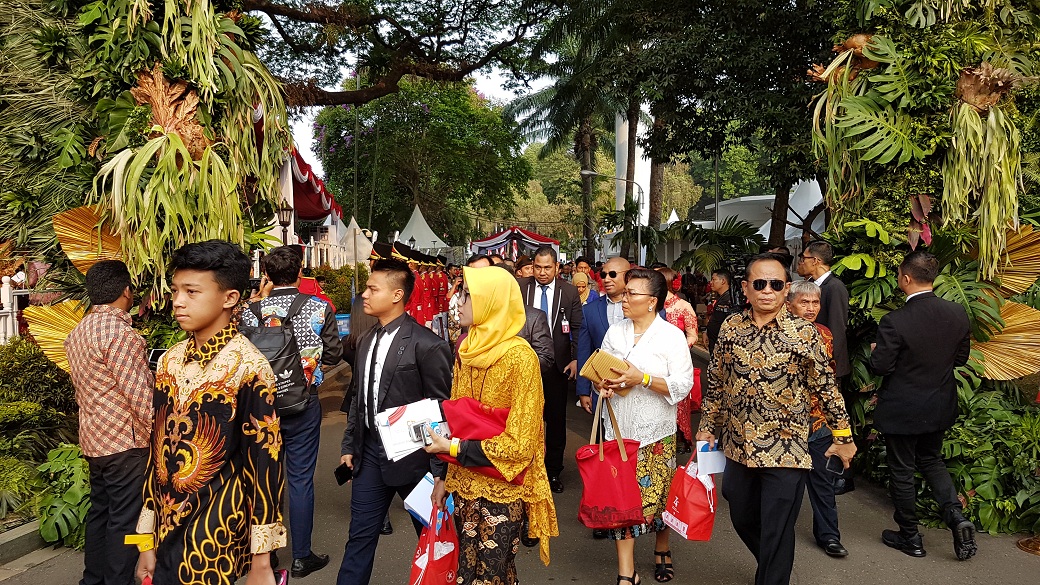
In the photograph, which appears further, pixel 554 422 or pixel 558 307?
pixel 558 307

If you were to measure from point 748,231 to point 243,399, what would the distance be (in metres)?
14.6

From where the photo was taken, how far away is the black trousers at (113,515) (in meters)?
4.07

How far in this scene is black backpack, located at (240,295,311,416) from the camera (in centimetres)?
437

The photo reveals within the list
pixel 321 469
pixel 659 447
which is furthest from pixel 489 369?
pixel 321 469

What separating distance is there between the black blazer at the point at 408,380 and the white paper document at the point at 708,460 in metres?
1.38

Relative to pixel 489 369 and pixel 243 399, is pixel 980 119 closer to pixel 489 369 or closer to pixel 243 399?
pixel 489 369

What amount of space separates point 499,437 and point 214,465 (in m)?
1.11

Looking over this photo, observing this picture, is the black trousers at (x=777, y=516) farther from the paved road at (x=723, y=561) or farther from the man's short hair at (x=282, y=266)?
the man's short hair at (x=282, y=266)

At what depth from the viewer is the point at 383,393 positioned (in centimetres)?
382

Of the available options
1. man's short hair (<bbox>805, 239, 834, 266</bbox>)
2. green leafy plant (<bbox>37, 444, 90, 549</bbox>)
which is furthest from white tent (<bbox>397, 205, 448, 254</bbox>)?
green leafy plant (<bbox>37, 444, 90, 549</bbox>)

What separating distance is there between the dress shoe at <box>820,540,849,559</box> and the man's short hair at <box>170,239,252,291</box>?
4099 millimetres

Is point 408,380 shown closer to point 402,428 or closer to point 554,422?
point 402,428

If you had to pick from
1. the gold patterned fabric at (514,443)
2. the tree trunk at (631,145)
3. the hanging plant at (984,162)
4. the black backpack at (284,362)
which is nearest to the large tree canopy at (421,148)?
the tree trunk at (631,145)

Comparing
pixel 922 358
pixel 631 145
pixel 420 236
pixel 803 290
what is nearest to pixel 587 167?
pixel 631 145
